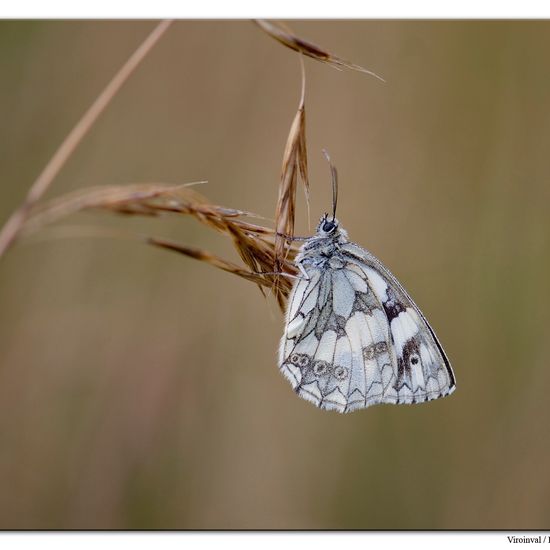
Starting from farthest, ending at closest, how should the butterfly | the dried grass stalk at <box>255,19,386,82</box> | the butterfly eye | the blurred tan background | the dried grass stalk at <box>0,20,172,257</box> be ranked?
the blurred tan background, the butterfly eye, the butterfly, the dried grass stalk at <box>255,19,386,82</box>, the dried grass stalk at <box>0,20,172,257</box>

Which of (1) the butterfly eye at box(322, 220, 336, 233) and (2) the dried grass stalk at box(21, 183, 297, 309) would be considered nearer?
(2) the dried grass stalk at box(21, 183, 297, 309)

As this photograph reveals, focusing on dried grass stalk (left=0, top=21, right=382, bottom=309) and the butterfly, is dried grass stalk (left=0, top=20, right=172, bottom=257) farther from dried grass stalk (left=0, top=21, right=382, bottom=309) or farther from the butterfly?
the butterfly

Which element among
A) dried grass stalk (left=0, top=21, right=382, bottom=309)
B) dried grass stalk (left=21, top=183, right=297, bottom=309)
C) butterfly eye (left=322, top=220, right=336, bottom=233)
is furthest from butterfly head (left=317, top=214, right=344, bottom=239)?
dried grass stalk (left=21, top=183, right=297, bottom=309)

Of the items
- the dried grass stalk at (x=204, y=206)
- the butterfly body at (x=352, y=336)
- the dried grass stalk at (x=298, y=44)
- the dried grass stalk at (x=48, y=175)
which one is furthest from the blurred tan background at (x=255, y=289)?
the dried grass stalk at (x=48, y=175)

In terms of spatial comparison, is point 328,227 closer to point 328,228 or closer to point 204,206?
point 328,228

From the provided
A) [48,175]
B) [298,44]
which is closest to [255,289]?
[298,44]

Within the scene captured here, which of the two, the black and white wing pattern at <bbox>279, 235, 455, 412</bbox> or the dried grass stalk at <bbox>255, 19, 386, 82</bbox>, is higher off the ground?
the dried grass stalk at <bbox>255, 19, 386, 82</bbox>

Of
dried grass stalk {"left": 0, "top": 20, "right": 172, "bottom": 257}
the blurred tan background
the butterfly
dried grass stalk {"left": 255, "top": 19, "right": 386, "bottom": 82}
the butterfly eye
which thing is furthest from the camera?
the blurred tan background
